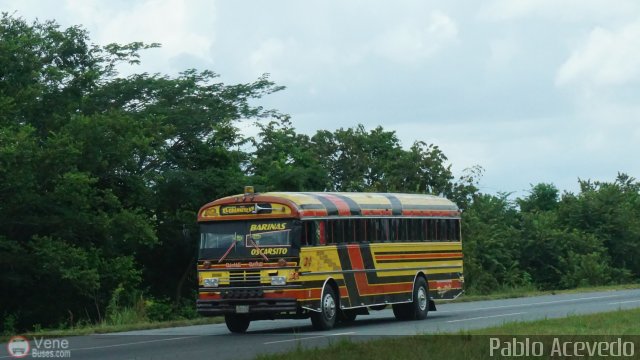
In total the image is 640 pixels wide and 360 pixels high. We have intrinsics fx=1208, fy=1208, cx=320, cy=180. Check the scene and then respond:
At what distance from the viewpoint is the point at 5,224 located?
116ft

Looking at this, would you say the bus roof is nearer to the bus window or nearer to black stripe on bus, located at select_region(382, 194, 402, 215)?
black stripe on bus, located at select_region(382, 194, 402, 215)

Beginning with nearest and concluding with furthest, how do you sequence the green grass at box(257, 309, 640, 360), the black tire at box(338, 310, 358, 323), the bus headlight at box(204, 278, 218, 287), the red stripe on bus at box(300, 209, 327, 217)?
the green grass at box(257, 309, 640, 360) → the bus headlight at box(204, 278, 218, 287) → the red stripe on bus at box(300, 209, 327, 217) → the black tire at box(338, 310, 358, 323)

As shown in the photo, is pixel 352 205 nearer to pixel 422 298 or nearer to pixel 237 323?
pixel 422 298

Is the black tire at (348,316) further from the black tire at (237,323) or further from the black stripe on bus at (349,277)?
the black tire at (237,323)

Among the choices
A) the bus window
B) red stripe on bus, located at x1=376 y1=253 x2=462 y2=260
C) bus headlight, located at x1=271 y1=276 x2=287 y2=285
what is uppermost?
the bus window

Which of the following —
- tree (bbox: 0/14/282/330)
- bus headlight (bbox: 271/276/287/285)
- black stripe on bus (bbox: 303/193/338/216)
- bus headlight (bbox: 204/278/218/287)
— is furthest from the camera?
tree (bbox: 0/14/282/330)

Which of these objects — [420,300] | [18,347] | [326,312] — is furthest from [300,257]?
[18,347]

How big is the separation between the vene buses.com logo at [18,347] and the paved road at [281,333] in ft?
0.82

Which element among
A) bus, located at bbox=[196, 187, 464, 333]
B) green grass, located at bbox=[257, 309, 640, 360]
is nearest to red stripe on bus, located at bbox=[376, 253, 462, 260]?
bus, located at bbox=[196, 187, 464, 333]

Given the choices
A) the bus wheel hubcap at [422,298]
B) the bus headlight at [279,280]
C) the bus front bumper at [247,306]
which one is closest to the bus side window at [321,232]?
the bus headlight at [279,280]

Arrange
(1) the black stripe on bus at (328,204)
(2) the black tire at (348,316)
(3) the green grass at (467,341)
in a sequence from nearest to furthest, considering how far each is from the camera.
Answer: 1. (3) the green grass at (467,341)
2. (1) the black stripe on bus at (328,204)
3. (2) the black tire at (348,316)

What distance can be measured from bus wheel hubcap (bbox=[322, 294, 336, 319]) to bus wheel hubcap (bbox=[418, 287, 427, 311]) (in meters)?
3.82

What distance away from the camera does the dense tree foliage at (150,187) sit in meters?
35.2

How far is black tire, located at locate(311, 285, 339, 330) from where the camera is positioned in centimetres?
2444
